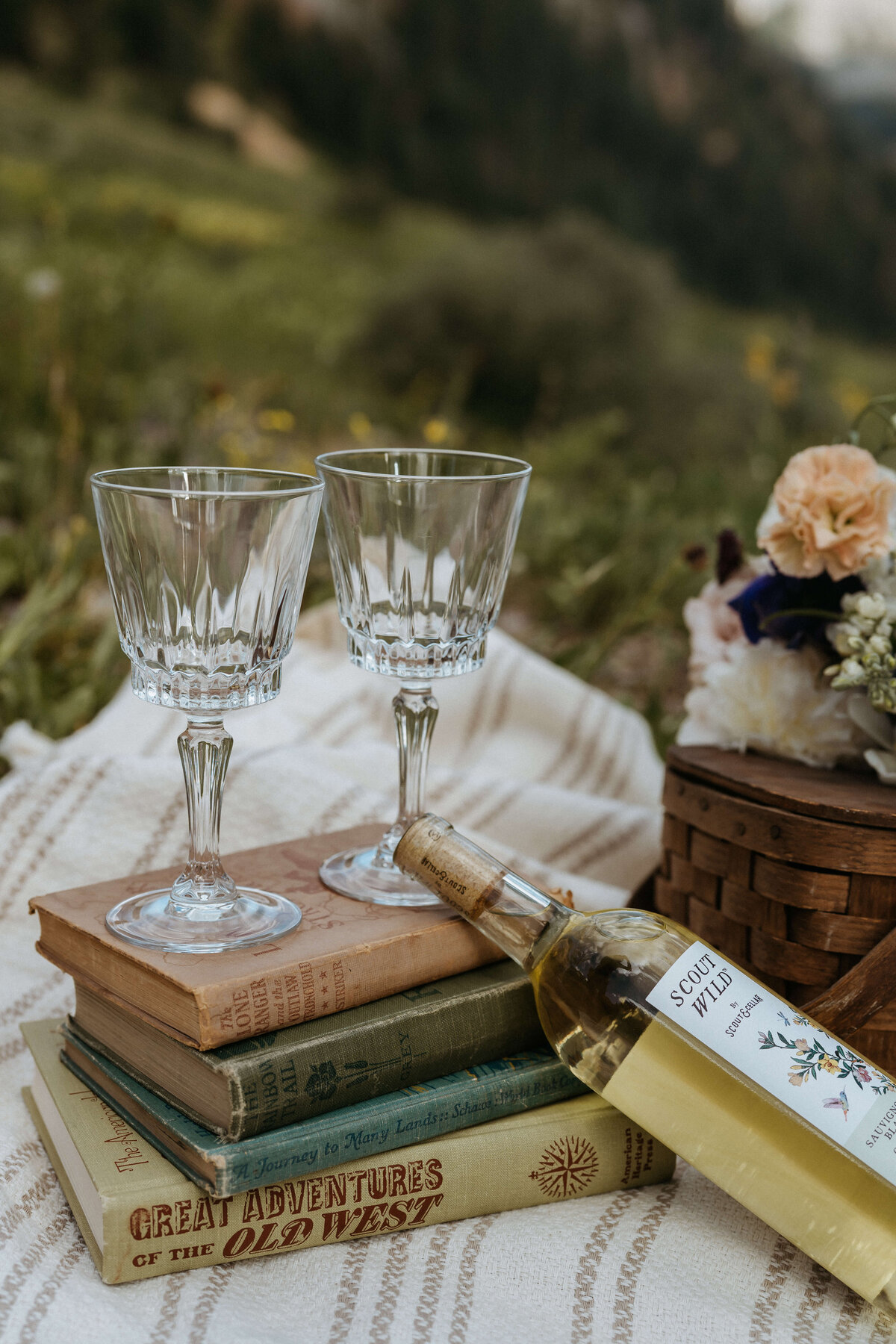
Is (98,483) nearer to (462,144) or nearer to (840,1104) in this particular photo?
(840,1104)

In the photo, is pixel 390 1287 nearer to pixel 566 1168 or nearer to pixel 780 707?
pixel 566 1168

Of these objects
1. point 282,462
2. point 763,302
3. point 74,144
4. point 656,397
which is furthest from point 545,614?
point 763,302

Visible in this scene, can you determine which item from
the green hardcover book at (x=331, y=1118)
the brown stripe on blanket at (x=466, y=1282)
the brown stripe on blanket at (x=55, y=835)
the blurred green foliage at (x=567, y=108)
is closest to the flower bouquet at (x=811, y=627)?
the green hardcover book at (x=331, y=1118)

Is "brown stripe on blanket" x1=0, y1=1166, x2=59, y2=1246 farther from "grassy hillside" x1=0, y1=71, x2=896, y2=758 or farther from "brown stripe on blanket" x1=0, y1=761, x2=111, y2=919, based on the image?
"grassy hillside" x1=0, y1=71, x2=896, y2=758

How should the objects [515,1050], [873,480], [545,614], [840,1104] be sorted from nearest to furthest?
1. [840,1104]
2. [515,1050]
3. [873,480]
4. [545,614]

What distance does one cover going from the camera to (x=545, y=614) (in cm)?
208

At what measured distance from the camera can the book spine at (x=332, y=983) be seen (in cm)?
71

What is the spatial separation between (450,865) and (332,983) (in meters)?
0.11

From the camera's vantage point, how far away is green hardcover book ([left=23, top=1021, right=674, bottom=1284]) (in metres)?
0.69

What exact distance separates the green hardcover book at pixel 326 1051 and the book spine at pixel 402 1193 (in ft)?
0.15

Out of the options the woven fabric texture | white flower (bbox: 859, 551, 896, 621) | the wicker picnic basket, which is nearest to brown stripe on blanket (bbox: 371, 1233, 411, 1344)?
the woven fabric texture

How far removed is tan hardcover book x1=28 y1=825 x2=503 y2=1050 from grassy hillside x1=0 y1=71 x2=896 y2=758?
4.05 feet

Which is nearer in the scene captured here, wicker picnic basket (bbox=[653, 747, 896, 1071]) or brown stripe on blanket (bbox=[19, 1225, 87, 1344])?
brown stripe on blanket (bbox=[19, 1225, 87, 1344])

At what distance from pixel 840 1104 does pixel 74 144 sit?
392 cm
